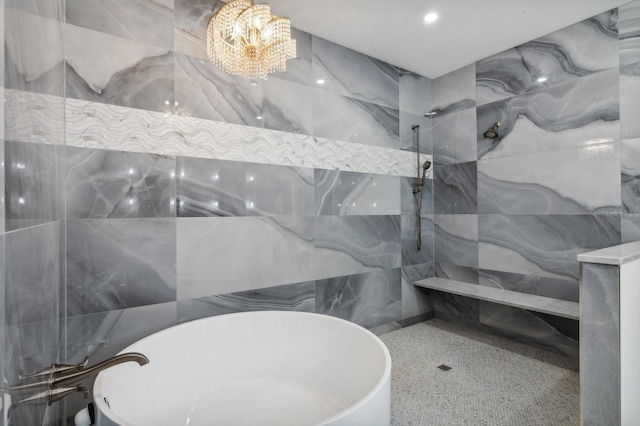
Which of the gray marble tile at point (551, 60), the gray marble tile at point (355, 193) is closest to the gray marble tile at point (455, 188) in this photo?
the gray marble tile at point (355, 193)

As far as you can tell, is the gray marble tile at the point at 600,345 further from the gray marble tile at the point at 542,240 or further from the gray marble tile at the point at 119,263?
the gray marble tile at the point at 119,263

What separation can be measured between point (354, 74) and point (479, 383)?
105 inches

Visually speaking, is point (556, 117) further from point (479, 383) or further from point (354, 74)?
point (479, 383)

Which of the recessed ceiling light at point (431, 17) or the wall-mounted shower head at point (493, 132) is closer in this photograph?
the recessed ceiling light at point (431, 17)

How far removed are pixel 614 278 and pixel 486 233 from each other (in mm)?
1580

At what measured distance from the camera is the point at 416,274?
3.15 metres

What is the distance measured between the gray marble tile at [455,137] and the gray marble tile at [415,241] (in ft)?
2.35

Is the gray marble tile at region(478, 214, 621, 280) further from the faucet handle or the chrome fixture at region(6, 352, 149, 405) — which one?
the faucet handle

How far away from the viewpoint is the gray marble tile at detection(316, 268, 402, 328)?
2506mm

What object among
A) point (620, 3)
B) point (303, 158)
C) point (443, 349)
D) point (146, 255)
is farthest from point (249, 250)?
point (620, 3)

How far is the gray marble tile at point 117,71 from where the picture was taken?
1590 mm

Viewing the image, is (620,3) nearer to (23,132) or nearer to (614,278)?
(614,278)

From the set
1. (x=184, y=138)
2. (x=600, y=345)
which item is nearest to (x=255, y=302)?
(x=184, y=138)

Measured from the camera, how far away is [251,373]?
181 centimetres
